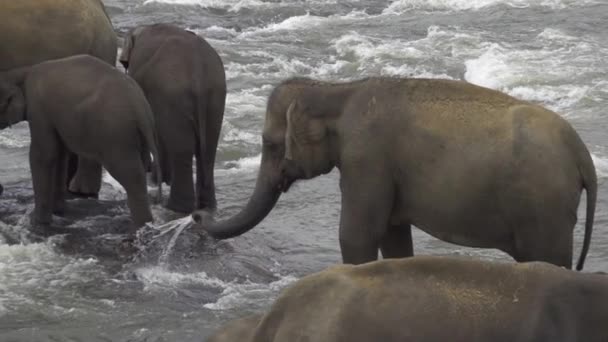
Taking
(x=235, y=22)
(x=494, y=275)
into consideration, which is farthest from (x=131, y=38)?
(x=235, y=22)

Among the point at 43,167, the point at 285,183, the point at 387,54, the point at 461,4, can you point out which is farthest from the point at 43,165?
the point at 461,4

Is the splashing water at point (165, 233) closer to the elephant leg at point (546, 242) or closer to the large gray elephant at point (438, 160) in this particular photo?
the large gray elephant at point (438, 160)

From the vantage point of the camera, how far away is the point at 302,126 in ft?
25.4

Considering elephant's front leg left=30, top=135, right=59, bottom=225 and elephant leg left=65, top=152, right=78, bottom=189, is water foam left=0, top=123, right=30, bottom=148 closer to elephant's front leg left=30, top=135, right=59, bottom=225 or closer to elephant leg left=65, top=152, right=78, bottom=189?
elephant leg left=65, top=152, right=78, bottom=189

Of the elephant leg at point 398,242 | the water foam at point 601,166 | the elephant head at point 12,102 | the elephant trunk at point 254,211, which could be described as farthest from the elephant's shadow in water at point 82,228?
the water foam at point 601,166

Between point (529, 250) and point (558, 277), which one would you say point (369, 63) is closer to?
point (529, 250)

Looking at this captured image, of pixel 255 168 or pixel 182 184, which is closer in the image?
pixel 182 184

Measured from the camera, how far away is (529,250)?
295 inches

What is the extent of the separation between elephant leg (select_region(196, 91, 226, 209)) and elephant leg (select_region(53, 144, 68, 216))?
2.99 ft

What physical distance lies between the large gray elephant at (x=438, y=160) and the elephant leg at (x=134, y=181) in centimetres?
175

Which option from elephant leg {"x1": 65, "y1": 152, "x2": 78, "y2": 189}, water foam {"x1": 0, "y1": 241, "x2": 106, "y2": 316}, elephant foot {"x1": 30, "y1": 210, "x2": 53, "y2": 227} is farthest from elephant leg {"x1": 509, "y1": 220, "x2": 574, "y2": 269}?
elephant leg {"x1": 65, "y1": 152, "x2": 78, "y2": 189}

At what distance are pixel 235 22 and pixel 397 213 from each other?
13.4 m

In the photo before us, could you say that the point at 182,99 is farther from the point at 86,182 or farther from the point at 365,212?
the point at 365,212

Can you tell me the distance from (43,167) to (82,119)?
0.51 metres
